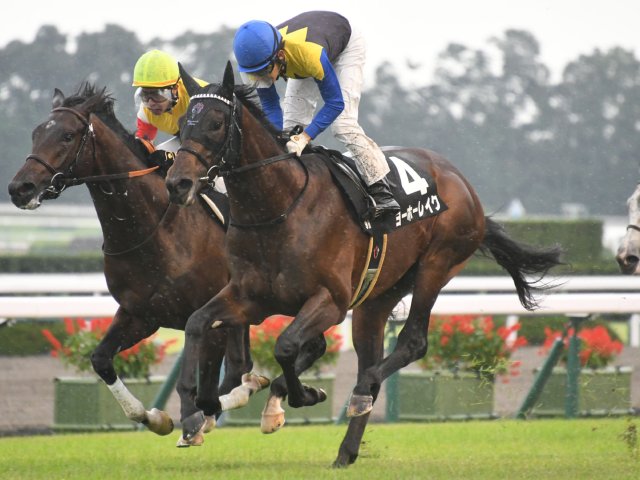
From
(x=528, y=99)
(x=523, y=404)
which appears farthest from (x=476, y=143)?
(x=523, y=404)

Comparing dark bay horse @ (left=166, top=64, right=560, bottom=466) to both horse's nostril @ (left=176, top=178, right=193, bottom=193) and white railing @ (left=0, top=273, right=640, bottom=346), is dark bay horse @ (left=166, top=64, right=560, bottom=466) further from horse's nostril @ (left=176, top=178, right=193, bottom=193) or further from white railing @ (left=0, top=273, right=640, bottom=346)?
white railing @ (left=0, top=273, right=640, bottom=346)

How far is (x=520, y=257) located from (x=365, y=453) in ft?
4.58

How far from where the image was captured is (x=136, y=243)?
5.45 m

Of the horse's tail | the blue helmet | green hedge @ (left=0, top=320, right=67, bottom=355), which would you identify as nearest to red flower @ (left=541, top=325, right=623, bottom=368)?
the horse's tail

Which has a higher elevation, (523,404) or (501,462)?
(501,462)

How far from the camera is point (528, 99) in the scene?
44156 millimetres

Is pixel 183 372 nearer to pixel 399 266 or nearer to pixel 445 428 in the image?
pixel 399 266

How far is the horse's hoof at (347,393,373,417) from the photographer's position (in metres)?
5.27

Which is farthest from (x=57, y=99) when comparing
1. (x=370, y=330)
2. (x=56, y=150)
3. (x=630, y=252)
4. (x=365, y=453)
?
(x=630, y=252)

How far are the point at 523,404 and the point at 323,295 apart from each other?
3.10 meters

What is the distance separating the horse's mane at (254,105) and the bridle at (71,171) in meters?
0.79

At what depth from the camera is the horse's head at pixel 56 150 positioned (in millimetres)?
5078

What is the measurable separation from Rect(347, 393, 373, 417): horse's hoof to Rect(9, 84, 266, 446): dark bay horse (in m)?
0.50

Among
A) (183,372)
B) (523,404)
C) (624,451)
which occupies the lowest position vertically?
(523,404)
